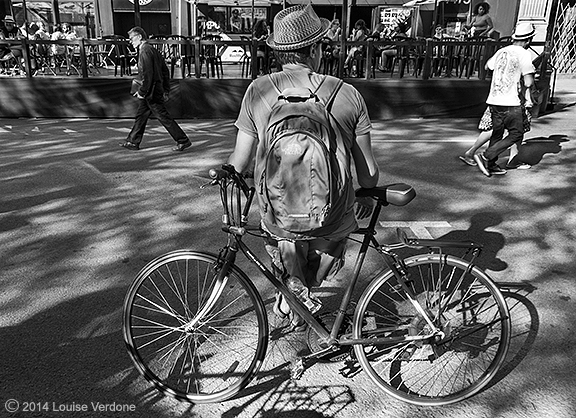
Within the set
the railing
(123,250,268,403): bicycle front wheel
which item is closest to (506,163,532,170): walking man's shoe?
the railing

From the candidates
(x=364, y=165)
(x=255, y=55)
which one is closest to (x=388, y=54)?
(x=255, y=55)

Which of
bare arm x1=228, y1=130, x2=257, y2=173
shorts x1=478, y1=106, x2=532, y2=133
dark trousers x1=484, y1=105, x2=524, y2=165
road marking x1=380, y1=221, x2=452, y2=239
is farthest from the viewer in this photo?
shorts x1=478, y1=106, x2=532, y2=133

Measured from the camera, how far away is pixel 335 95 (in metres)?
2.52

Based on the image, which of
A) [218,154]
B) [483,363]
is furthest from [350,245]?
[218,154]

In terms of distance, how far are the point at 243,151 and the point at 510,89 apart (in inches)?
200

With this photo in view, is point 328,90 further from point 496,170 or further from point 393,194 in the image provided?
point 496,170

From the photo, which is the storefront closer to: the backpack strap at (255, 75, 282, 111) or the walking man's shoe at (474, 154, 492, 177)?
the walking man's shoe at (474, 154, 492, 177)

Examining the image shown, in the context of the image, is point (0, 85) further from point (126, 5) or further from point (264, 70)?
point (126, 5)

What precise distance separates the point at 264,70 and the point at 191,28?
16.5 m

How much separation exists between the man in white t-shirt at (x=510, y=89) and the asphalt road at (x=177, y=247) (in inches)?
17.6

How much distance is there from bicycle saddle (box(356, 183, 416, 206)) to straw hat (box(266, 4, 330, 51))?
798 mm

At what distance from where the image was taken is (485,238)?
16.2 ft

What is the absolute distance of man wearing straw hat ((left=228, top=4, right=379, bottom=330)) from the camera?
2.52 m

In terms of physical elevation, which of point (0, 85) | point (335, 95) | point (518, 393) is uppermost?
point (335, 95)
